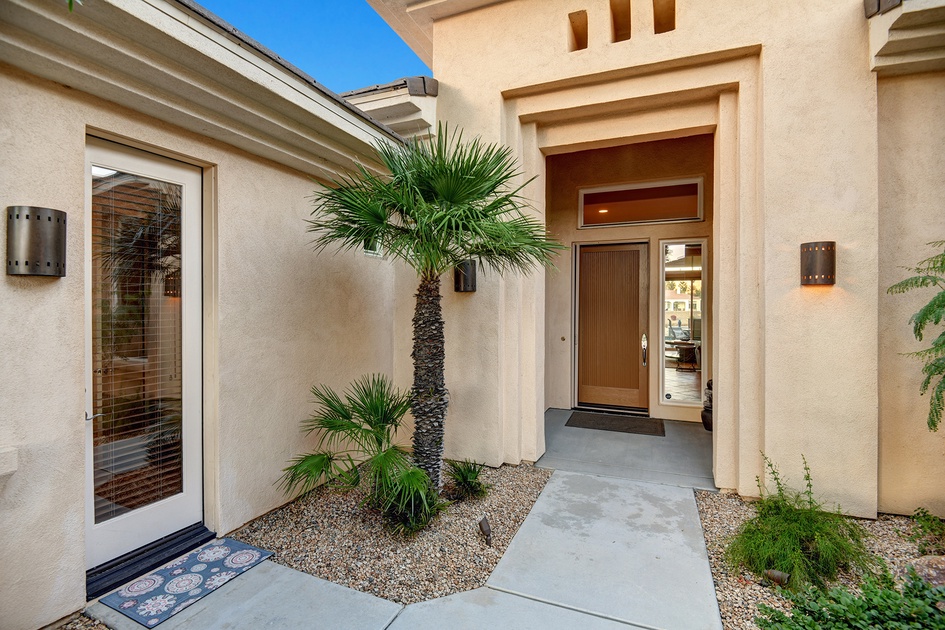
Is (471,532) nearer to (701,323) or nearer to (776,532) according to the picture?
(776,532)

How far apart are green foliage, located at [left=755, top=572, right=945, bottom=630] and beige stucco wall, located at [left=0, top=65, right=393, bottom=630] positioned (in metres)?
4.17

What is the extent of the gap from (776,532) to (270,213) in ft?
17.1

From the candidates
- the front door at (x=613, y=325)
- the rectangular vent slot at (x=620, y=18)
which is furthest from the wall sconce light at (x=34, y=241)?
the front door at (x=613, y=325)

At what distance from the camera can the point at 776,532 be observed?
3391 mm

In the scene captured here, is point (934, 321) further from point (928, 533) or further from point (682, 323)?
point (682, 323)

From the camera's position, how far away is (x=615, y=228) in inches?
300

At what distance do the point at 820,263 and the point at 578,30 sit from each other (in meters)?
3.82

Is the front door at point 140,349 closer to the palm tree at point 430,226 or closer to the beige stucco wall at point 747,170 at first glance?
the palm tree at point 430,226

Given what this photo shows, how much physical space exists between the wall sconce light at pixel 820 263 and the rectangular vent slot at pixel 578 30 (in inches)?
133

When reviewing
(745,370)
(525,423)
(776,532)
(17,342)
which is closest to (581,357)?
(525,423)

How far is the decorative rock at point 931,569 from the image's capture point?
10.1 feet

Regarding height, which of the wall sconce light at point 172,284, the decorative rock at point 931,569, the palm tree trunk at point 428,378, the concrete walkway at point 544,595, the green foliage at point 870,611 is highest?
the wall sconce light at point 172,284

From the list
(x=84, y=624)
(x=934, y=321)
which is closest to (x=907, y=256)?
(x=934, y=321)

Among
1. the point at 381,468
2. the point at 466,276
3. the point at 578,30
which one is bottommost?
the point at 381,468
